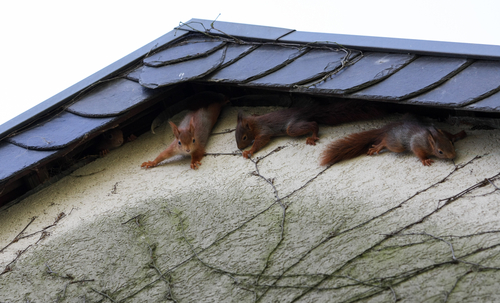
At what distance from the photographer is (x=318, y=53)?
124 inches

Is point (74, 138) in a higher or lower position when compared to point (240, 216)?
higher

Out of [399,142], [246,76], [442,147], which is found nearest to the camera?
[442,147]

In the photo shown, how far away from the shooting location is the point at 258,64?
3.22m

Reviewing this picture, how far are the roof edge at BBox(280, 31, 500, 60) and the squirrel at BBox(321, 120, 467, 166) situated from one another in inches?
16.0

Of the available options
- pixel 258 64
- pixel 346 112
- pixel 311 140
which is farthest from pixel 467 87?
pixel 258 64

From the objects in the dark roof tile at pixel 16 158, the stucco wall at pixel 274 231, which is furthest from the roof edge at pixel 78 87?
the stucco wall at pixel 274 231

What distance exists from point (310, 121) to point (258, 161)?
0.44m

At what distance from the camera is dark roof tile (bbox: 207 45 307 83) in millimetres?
3146

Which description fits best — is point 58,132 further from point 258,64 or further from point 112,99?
point 258,64

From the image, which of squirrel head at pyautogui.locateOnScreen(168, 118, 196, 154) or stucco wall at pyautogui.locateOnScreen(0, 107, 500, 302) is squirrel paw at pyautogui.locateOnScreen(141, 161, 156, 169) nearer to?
stucco wall at pyautogui.locateOnScreen(0, 107, 500, 302)

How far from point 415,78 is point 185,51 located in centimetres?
165

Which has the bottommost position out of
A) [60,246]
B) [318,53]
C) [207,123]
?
[60,246]

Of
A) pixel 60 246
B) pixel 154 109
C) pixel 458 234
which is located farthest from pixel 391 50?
pixel 60 246

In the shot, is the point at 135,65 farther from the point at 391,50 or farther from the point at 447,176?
the point at 447,176
